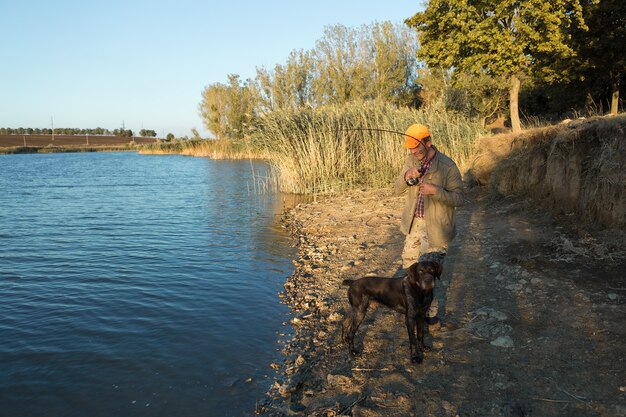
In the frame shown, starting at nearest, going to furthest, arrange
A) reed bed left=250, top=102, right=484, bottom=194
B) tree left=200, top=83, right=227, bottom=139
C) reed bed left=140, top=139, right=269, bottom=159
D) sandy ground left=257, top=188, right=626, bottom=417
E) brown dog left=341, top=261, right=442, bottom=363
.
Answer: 1. sandy ground left=257, top=188, right=626, bottom=417
2. brown dog left=341, top=261, right=442, bottom=363
3. reed bed left=250, top=102, right=484, bottom=194
4. reed bed left=140, top=139, right=269, bottom=159
5. tree left=200, top=83, right=227, bottom=139

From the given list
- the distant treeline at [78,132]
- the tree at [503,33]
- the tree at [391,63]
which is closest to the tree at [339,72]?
the tree at [391,63]

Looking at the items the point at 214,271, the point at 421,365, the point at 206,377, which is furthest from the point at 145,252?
the point at 421,365

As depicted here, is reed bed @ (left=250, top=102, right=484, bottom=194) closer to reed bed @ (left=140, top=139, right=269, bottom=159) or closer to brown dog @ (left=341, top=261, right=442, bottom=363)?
brown dog @ (left=341, top=261, right=442, bottom=363)

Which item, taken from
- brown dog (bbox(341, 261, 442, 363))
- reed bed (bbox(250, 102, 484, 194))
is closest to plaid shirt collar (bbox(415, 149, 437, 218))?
brown dog (bbox(341, 261, 442, 363))

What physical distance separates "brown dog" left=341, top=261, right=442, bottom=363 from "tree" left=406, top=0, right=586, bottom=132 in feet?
39.1

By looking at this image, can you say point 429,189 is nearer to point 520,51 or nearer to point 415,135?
point 415,135

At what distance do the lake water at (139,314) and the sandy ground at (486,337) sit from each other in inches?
22.1

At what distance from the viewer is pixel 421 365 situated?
443 cm

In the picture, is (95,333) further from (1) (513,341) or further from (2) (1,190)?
(2) (1,190)

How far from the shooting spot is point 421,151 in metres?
4.94

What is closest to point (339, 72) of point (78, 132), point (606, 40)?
point (606, 40)

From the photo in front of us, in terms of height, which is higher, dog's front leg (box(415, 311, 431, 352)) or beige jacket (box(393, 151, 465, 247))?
beige jacket (box(393, 151, 465, 247))

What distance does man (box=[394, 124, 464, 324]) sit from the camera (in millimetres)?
4840

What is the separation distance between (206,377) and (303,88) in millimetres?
44547
